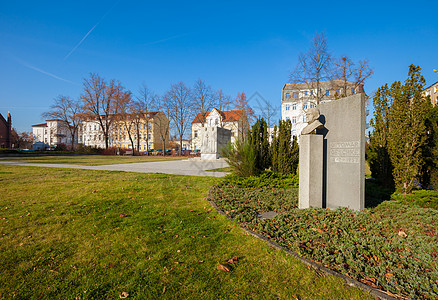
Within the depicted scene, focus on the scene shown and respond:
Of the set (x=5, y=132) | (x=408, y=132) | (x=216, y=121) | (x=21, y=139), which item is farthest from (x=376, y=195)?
(x=21, y=139)

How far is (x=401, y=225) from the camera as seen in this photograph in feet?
13.0

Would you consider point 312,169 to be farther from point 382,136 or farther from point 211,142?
point 211,142

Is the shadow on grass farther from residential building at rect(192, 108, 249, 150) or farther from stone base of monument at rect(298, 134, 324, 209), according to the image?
residential building at rect(192, 108, 249, 150)

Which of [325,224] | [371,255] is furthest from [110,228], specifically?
[371,255]

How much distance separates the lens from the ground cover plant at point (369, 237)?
2.49 m

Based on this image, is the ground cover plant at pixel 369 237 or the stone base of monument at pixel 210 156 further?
the stone base of monument at pixel 210 156

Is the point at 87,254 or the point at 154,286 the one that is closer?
the point at 154,286

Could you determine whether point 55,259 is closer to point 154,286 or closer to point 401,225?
point 154,286

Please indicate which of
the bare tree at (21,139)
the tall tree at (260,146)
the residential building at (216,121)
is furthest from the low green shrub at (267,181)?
the bare tree at (21,139)

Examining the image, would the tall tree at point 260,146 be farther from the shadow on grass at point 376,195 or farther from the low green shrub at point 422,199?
the low green shrub at point 422,199

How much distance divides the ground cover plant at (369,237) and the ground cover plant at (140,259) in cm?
36

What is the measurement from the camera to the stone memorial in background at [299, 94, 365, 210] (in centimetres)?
486

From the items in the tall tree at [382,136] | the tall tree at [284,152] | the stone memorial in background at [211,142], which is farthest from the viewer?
the stone memorial in background at [211,142]

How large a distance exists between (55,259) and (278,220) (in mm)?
3650
